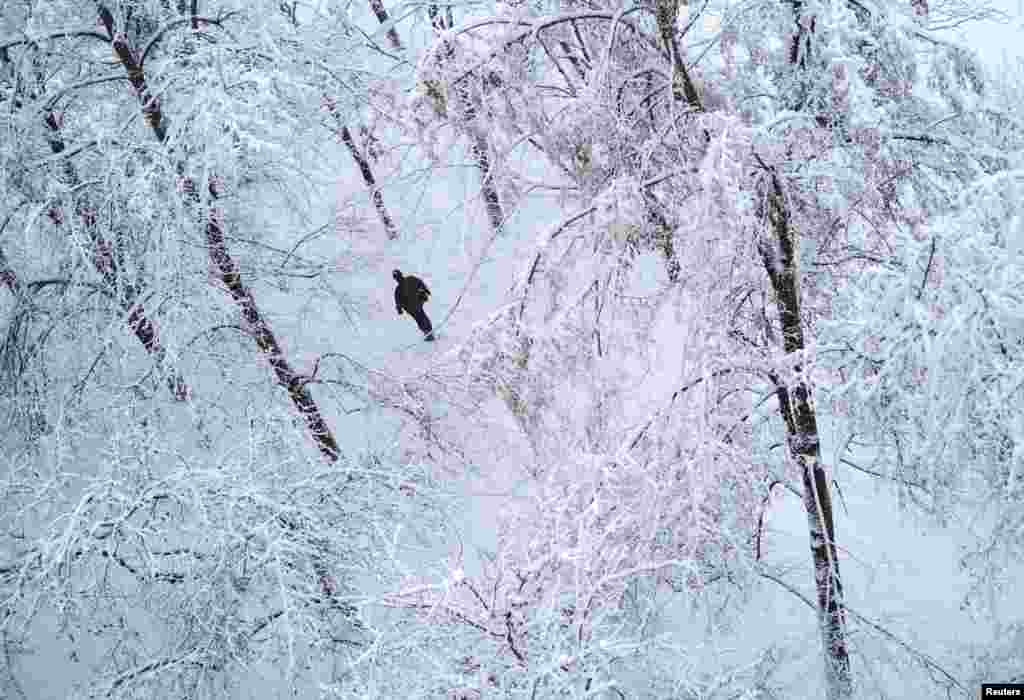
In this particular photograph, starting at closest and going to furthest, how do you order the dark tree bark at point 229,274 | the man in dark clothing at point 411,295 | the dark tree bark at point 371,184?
the dark tree bark at point 229,274, the dark tree bark at point 371,184, the man in dark clothing at point 411,295

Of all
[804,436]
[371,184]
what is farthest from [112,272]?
[804,436]

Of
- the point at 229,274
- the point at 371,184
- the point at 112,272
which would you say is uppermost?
the point at 112,272

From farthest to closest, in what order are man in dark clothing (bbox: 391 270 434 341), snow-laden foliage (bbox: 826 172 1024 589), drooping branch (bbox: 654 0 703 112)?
man in dark clothing (bbox: 391 270 434 341), drooping branch (bbox: 654 0 703 112), snow-laden foliage (bbox: 826 172 1024 589)

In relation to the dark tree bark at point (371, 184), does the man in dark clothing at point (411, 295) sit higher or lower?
lower

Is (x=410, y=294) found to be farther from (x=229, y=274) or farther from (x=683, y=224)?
(x=683, y=224)

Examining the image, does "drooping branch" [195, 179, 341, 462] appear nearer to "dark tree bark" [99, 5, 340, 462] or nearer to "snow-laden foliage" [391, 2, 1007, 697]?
"dark tree bark" [99, 5, 340, 462]

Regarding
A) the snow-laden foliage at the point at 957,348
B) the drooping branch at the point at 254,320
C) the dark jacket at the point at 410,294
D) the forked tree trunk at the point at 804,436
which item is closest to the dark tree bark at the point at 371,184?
the dark jacket at the point at 410,294

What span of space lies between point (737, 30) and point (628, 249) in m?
1.43

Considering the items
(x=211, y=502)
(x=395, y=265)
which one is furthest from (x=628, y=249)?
(x=395, y=265)

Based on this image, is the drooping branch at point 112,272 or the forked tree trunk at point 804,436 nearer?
the forked tree trunk at point 804,436

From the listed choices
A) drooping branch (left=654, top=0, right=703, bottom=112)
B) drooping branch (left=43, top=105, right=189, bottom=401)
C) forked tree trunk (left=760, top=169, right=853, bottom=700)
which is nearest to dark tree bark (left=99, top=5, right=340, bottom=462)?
drooping branch (left=43, top=105, right=189, bottom=401)

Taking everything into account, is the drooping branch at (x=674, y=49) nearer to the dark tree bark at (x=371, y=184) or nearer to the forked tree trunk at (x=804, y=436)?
the forked tree trunk at (x=804, y=436)

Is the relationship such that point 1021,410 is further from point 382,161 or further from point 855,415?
point 382,161

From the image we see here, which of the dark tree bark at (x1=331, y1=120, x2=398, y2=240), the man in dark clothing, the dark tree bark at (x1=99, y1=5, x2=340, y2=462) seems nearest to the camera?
the dark tree bark at (x1=99, y1=5, x2=340, y2=462)
